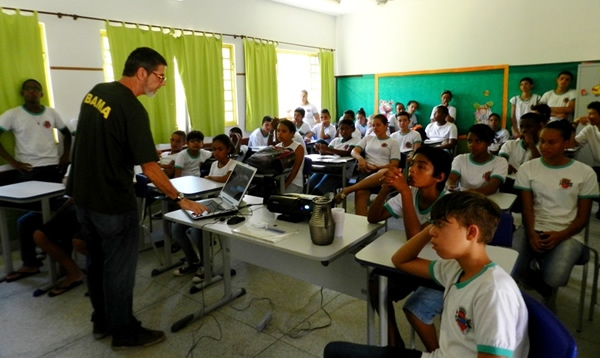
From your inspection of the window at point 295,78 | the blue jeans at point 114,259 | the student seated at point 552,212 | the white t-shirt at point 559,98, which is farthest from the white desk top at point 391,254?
the window at point 295,78

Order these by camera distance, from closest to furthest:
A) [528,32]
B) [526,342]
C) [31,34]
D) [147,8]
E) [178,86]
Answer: [526,342] → [31,34] → [147,8] → [178,86] → [528,32]

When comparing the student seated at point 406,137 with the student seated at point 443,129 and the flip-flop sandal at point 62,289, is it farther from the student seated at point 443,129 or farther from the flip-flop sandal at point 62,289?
the flip-flop sandal at point 62,289

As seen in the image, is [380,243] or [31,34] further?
[31,34]

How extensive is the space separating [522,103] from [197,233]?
597 cm

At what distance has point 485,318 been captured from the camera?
109 cm

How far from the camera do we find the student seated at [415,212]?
1787 mm

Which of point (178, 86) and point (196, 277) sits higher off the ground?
point (178, 86)

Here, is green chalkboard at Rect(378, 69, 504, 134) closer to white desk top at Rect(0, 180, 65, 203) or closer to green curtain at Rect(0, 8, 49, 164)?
green curtain at Rect(0, 8, 49, 164)

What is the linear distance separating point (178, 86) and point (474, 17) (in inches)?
208

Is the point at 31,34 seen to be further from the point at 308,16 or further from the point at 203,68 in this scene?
the point at 308,16

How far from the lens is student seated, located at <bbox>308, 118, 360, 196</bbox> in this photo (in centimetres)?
460

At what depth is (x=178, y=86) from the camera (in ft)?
A: 19.9

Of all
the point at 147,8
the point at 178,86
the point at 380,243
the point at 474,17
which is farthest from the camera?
the point at 474,17

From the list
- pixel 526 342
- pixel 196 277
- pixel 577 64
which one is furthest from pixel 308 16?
pixel 526 342
